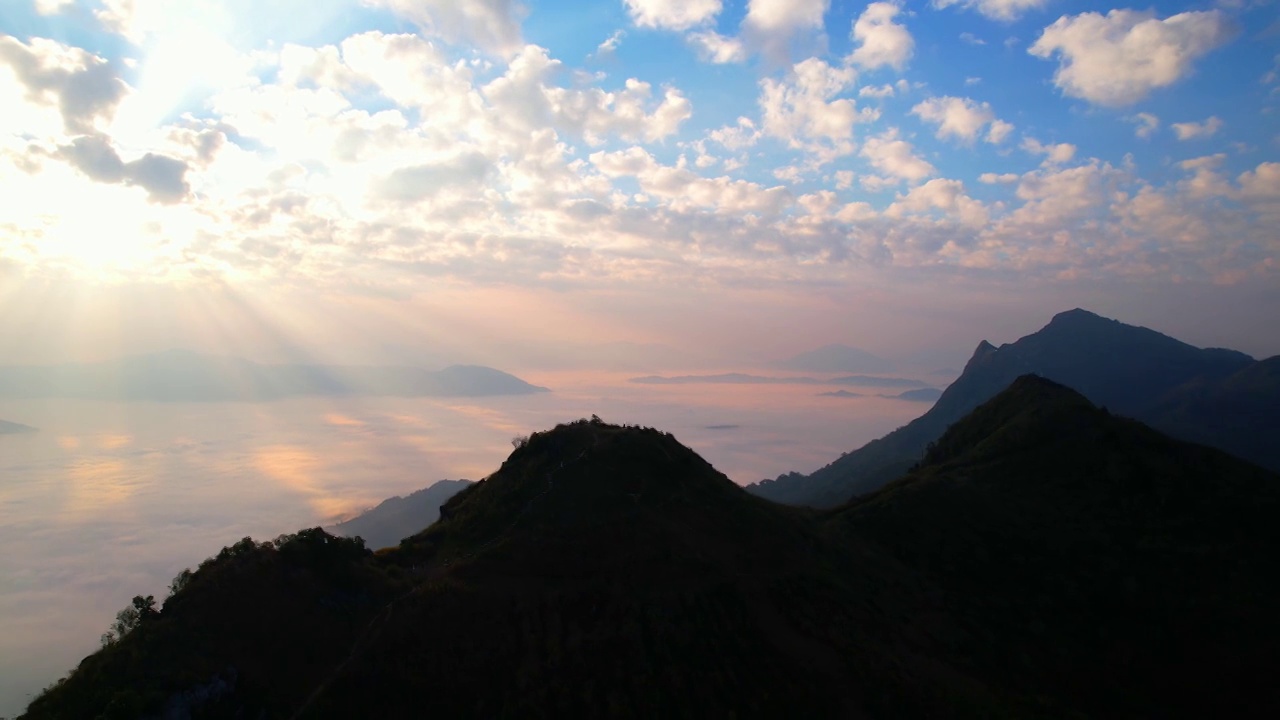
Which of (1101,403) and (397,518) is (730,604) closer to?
(397,518)

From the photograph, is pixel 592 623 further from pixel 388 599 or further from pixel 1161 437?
pixel 1161 437

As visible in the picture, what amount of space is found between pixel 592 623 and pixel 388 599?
10.3m

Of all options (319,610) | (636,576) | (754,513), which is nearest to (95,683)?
(319,610)

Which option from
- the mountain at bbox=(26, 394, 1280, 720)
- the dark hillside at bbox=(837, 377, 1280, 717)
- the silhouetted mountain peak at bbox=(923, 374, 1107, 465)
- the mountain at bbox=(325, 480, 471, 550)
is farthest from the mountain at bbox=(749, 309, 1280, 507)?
the mountain at bbox=(325, 480, 471, 550)

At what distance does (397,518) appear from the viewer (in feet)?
420

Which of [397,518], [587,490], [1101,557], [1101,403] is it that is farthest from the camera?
[1101,403]

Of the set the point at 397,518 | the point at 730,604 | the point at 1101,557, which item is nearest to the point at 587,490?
the point at 730,604

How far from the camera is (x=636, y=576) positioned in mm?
36281

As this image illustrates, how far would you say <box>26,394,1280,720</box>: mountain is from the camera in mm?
27922

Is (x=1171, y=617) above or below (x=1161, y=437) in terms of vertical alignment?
below

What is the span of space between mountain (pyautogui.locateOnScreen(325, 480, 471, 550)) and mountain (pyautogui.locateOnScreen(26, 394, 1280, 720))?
2855 inches

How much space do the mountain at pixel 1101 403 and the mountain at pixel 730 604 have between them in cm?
6217

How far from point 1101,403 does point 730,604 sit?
17211cm

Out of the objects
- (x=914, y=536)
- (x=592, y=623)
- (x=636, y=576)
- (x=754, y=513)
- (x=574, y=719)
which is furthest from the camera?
(x=914, y=536)
